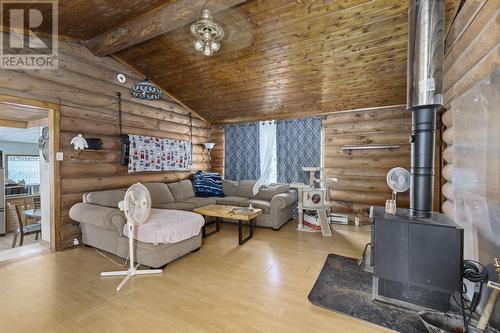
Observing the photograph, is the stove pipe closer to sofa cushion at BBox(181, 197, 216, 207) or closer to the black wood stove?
the black wood stove

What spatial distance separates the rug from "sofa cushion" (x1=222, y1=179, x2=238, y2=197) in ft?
10.1

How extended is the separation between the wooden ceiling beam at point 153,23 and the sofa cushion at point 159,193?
93.4 inches

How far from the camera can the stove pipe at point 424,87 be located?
1.88 metres

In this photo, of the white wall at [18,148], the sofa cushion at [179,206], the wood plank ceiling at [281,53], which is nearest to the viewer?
the wood plank ceiling at [281,53]

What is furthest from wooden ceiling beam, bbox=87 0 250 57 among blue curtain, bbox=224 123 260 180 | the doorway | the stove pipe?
blue curtain, bbox=224 123 260 180

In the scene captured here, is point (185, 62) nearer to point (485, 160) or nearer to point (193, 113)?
point (193, 113)

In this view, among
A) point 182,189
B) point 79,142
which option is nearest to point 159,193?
point 182,189

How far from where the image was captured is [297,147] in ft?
16.7

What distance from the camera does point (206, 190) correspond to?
5266 mm

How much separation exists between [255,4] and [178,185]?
3692 mm

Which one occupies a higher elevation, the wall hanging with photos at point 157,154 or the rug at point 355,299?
the wall hanging with photos at point 157,154

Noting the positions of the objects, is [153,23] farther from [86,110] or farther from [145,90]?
[86,110]

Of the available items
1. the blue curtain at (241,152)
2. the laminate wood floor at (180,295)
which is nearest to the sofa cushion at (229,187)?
the blue curtain at (241,152)

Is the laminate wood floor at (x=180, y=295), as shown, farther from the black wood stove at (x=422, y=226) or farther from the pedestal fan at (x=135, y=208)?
the black wood stove at (x=422, y=226)
